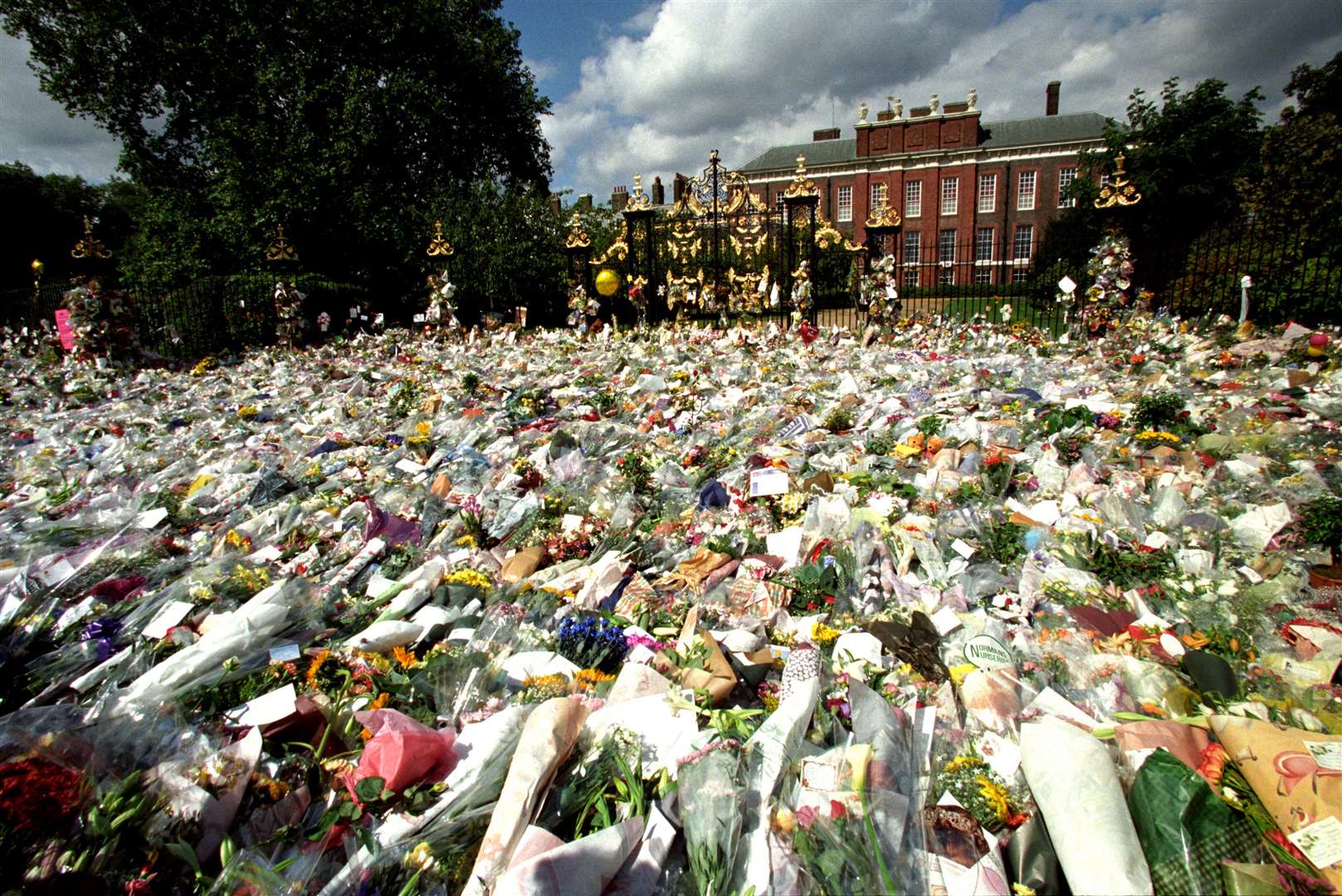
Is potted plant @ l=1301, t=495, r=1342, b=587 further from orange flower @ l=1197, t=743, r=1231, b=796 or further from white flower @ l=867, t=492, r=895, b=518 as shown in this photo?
white flower @ l=867, t=492, r=895, b=518

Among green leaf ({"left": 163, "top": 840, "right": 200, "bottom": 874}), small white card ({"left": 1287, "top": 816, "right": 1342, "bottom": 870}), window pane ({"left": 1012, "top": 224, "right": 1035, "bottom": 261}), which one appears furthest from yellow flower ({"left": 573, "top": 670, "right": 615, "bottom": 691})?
window pane ({"left": 1012, "top": 224, "right": 1035, "bottom": 261})

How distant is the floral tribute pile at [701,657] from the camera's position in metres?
1.48

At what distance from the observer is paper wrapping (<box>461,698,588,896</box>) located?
153 centimetres

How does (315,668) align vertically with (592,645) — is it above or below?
above

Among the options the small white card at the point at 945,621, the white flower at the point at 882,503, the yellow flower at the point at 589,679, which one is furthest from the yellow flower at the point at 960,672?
the white flower at the point at 882,503

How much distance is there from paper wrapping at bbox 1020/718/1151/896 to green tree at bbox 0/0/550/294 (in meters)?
16.1

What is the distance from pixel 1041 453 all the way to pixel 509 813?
12.1 feet

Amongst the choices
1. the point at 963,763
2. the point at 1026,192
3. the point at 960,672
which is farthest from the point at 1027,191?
the point at 963,763

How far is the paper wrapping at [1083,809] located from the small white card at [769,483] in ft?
6.84

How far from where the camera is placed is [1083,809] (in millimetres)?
1460

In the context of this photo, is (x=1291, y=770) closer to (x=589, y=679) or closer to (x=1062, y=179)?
(x=589, y=679)

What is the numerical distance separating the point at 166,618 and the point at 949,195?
41805 millimetres

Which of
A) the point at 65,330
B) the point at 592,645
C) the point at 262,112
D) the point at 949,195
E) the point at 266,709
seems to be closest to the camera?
the point at 266,709

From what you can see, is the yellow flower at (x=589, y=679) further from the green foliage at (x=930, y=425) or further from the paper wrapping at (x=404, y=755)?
the green foliage at (x=930, y=425)
